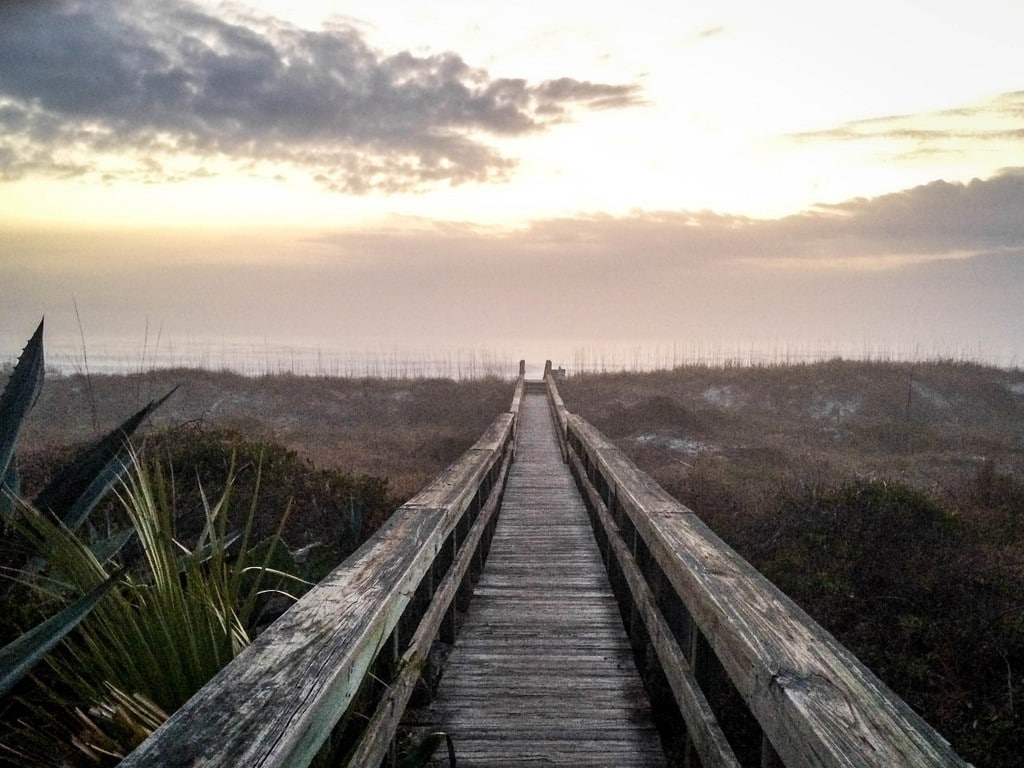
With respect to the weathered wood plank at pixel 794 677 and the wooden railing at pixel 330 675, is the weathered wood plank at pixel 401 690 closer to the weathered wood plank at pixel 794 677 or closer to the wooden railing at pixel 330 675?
the wooden railing at pixel 330 675

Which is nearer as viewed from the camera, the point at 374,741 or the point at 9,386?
the point at 374,741

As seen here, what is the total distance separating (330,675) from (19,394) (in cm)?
208

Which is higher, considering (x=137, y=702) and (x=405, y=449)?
(x=137, y=702)

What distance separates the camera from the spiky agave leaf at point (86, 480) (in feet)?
10.0

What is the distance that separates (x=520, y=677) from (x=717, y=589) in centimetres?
177

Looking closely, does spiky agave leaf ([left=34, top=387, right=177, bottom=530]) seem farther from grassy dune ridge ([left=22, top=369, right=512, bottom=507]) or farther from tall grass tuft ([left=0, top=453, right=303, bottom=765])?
grassy dune ridge ([left=22, top=369, right=512, bottom=507])

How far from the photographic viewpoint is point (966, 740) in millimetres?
4207

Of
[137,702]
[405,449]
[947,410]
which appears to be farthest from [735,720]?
[947,410]

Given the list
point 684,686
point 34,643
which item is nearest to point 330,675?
point 34,643

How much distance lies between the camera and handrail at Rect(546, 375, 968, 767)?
1.58 m

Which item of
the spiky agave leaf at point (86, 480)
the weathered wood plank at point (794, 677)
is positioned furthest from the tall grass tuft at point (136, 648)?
the weathered wood plank at point (794, 677)

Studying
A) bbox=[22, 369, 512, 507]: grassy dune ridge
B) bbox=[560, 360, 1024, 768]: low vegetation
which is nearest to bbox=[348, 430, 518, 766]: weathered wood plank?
bbox=[560, 360, 1024, 768]: low vegetation

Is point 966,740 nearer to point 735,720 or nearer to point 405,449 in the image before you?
point 735,720

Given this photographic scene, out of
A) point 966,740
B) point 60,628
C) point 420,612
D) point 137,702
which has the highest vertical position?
point 60,628
